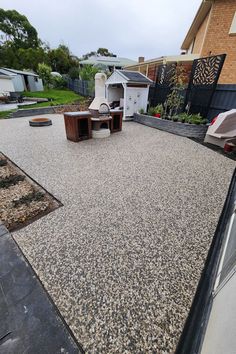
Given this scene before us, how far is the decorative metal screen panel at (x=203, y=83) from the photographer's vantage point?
5514mm

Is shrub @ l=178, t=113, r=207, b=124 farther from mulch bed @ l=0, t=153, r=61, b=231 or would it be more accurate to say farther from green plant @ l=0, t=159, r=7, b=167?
green plant @ l=0, t=159, r=7, b=167

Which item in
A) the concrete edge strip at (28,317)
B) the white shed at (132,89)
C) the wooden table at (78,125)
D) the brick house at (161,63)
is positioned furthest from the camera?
the brick house at (161,63)

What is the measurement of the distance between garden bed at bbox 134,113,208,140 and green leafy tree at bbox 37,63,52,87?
702 inches

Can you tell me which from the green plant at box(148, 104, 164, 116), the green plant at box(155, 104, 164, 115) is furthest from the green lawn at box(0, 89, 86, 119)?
the green plant at box(155, 104, 164, 115)

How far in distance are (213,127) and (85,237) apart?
5.36 metres

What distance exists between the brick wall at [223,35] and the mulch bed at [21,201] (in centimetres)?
926

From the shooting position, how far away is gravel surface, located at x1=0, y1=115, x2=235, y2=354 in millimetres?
1289

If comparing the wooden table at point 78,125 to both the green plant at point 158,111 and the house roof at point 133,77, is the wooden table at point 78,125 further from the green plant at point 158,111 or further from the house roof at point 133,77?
the green plant at point 158,111

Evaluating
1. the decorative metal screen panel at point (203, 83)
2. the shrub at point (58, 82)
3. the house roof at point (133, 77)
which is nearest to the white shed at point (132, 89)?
the house roof at point (133, 77)

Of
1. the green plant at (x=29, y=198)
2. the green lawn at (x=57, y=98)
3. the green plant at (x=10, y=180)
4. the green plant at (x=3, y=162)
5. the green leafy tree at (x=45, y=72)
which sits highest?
the green leafy tree at (x=45, y=72)

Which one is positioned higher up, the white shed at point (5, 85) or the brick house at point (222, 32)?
the brick house at point (222, 32)

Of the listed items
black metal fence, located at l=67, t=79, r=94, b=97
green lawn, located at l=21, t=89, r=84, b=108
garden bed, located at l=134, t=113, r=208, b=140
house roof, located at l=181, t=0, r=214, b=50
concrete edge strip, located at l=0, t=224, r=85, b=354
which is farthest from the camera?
black metal fence, located at l=67, t=79, r=94, b=97

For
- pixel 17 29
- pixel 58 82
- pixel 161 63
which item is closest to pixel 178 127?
pixel 161 63

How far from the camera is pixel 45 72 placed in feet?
62.8
